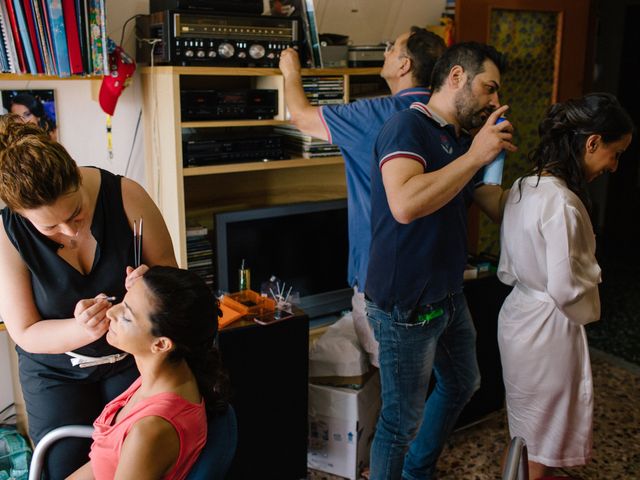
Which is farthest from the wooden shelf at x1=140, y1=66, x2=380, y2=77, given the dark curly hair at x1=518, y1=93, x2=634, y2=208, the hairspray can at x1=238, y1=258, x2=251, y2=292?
the dark curly hair at x1=518, y1=93, x2=634, y2=208

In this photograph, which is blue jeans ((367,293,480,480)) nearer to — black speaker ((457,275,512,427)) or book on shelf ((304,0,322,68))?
black speaker ((457,275,512,427))

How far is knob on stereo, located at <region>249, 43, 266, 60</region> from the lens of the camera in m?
2.53

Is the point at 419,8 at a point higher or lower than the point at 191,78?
higher

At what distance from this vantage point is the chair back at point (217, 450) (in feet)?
4.01

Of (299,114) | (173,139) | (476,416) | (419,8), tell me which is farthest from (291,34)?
(476,416)

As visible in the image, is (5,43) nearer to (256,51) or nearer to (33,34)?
(33,34)

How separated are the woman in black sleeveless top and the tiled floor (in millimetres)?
1225

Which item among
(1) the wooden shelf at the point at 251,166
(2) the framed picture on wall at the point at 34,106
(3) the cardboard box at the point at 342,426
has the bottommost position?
(3) the cardboard box at the point at 342,426

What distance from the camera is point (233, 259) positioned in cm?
274

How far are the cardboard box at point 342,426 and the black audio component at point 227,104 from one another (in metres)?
1.11

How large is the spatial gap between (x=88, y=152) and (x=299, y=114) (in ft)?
3.05

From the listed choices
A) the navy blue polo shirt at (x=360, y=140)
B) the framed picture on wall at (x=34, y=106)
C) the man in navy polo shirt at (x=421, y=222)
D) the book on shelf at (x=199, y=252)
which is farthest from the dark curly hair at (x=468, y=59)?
the framed picture on wall at (x=34, y=106)

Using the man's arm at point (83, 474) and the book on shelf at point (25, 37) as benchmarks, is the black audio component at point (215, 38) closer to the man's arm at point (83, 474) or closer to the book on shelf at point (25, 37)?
the book on shelf at point (25, 37)

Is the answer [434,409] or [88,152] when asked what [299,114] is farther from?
[434,409]
